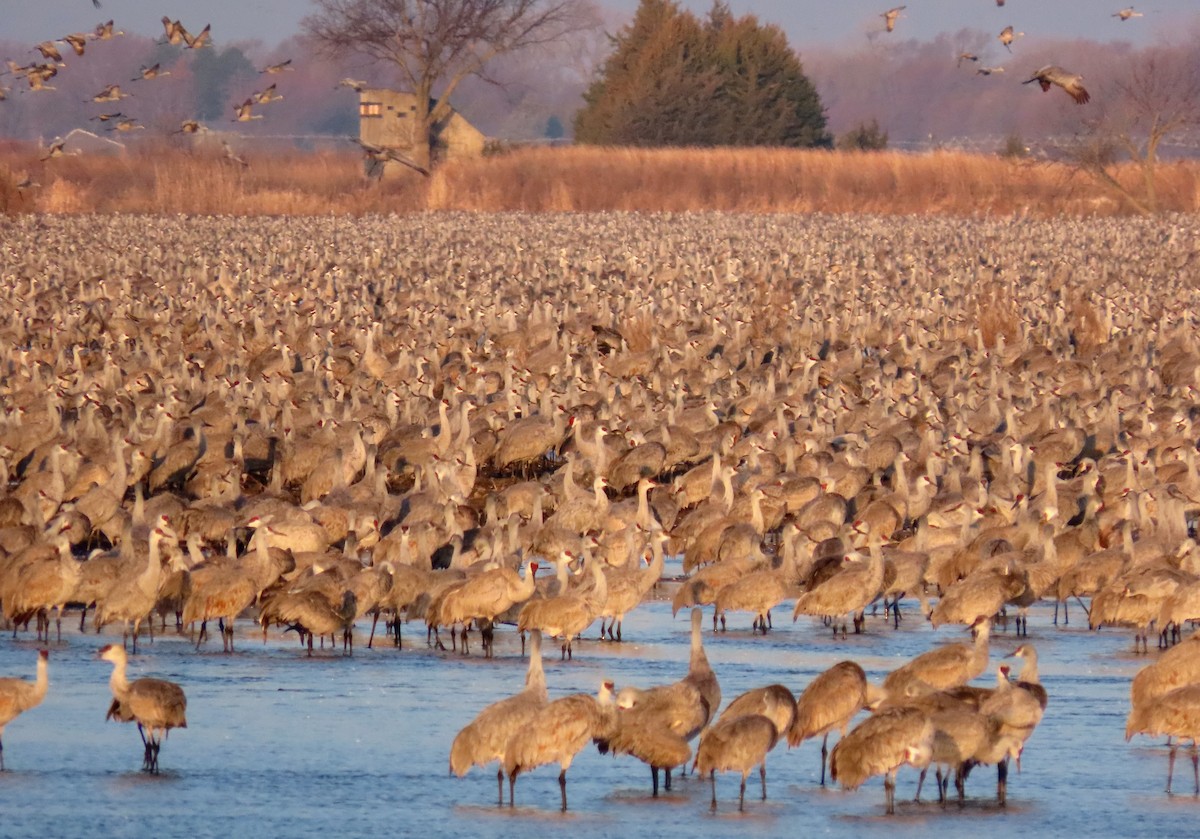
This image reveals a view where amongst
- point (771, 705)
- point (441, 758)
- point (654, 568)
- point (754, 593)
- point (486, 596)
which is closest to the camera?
point (771, 705)

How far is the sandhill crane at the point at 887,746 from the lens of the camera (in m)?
9.92

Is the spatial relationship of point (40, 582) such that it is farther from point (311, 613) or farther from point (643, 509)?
point (643, 509)

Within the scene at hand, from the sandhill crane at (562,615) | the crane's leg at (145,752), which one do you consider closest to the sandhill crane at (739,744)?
the crane's leg at (145,752)

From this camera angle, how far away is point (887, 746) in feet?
32.8

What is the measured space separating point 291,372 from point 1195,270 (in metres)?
18.9

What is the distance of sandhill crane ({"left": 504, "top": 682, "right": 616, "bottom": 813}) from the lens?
10.1m

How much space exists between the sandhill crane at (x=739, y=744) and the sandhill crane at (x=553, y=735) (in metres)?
0.60

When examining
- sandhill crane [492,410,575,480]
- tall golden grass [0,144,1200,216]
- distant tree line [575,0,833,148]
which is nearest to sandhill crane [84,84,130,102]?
sandhill crane [492,410,575,480]

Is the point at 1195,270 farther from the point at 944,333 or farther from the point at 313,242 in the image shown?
the point at 313,242

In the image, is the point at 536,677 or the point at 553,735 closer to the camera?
the point at 553,735

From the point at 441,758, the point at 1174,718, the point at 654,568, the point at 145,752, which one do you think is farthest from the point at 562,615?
the point at 1174,718

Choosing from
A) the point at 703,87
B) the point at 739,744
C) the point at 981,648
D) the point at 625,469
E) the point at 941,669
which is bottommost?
the point at 739,744

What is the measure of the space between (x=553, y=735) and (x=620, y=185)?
184 ft

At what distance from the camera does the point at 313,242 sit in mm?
45188
